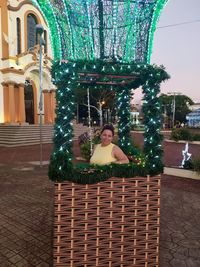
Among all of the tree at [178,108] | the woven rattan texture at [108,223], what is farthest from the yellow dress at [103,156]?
the tree at [178,108]

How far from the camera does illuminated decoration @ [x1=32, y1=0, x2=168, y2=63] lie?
133 inches

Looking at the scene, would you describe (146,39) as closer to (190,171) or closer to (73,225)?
(73,225)

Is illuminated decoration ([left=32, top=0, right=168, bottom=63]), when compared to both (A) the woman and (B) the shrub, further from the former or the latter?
(B) the shrub

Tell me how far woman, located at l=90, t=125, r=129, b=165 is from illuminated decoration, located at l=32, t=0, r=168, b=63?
108cm

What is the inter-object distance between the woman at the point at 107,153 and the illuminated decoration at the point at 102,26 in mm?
1075

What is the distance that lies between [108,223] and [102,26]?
8.77 feet

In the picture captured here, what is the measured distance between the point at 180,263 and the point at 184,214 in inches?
73.1

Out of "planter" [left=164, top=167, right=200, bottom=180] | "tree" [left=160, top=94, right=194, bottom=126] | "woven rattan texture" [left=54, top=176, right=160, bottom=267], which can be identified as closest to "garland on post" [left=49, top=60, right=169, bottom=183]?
"woven rattan texture" [left=54, top=176, right=160, bottom=267]

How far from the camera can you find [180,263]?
11.3 feet

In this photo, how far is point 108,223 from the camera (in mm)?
3197

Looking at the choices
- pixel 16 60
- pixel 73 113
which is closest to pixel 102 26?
pixel 73 113

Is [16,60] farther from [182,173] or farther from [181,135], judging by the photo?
[182,173]

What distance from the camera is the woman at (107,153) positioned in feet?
11.4

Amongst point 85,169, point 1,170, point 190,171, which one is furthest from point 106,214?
point 1,170
